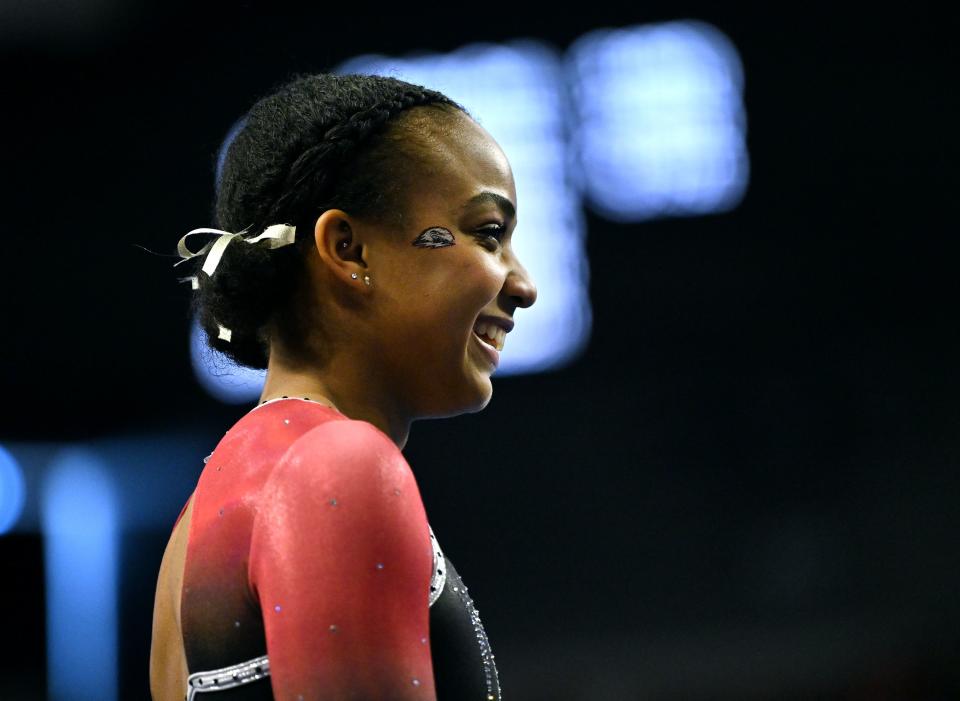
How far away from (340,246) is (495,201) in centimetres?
16

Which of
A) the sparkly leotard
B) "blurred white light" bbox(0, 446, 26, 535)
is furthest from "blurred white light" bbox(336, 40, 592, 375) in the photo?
the sparkly leotard

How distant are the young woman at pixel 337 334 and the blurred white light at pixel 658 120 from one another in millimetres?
2713

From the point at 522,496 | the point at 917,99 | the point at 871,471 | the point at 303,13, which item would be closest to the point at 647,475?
the point at 522,496

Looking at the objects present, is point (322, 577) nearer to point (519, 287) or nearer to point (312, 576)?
point (312, 576)

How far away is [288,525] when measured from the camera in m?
0.94

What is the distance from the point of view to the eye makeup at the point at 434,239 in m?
1.21

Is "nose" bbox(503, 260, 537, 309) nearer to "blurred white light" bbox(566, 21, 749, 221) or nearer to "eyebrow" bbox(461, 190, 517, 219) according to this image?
"eyebrow" bbox(461, 190, 517, 219)

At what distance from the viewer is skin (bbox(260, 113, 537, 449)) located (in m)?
1.21

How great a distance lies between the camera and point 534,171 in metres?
3.93

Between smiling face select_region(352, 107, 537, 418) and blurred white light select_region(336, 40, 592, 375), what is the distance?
2573 mm

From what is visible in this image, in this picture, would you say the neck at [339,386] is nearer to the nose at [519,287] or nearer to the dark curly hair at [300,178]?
the dark curly hair at [300,178]

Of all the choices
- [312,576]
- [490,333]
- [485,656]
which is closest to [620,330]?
[490,333]

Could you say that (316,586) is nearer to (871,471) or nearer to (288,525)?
(288,525)

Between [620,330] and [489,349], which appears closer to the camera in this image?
[489,349]
